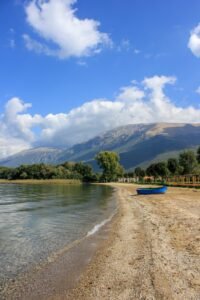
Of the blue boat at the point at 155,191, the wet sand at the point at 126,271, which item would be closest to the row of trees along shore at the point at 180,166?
the blue boat at the point at 155,191

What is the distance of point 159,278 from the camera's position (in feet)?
36.8

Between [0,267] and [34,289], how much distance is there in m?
3.58

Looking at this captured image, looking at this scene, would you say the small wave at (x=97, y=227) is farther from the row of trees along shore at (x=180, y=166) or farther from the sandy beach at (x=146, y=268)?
the row of trees along shore at (x=180, y=166)

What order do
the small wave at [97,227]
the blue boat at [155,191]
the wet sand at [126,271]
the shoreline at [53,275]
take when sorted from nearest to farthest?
the wet sand at [126,271], the shoreline at [53,275], the small wave at [97,227], the blue boat at [155,191]

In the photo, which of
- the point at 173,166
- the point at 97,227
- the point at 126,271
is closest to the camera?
the point at 126,271

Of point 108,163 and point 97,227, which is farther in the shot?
point 108,163

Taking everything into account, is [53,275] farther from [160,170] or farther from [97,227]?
[160,170]

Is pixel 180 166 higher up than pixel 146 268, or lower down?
higher up

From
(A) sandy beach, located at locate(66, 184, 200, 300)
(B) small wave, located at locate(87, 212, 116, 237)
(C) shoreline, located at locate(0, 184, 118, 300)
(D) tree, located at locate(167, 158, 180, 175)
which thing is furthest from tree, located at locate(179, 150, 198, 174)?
(C) shoreline, located at locate(0, 184, 118, 300)

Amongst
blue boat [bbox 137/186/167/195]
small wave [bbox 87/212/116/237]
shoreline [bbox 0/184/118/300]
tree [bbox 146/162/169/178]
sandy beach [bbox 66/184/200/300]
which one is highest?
tree [bbox 146/162/169/178]

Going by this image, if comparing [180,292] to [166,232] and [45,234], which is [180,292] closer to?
[166,232]

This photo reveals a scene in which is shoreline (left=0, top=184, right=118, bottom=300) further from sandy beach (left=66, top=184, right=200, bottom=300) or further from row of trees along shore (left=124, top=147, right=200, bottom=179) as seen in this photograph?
row of trees along shore (left=124, top=147, right=200, bottom=179)

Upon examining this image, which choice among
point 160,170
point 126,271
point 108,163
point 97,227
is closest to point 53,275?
point 126,271

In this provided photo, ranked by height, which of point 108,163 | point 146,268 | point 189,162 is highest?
point 108,163
